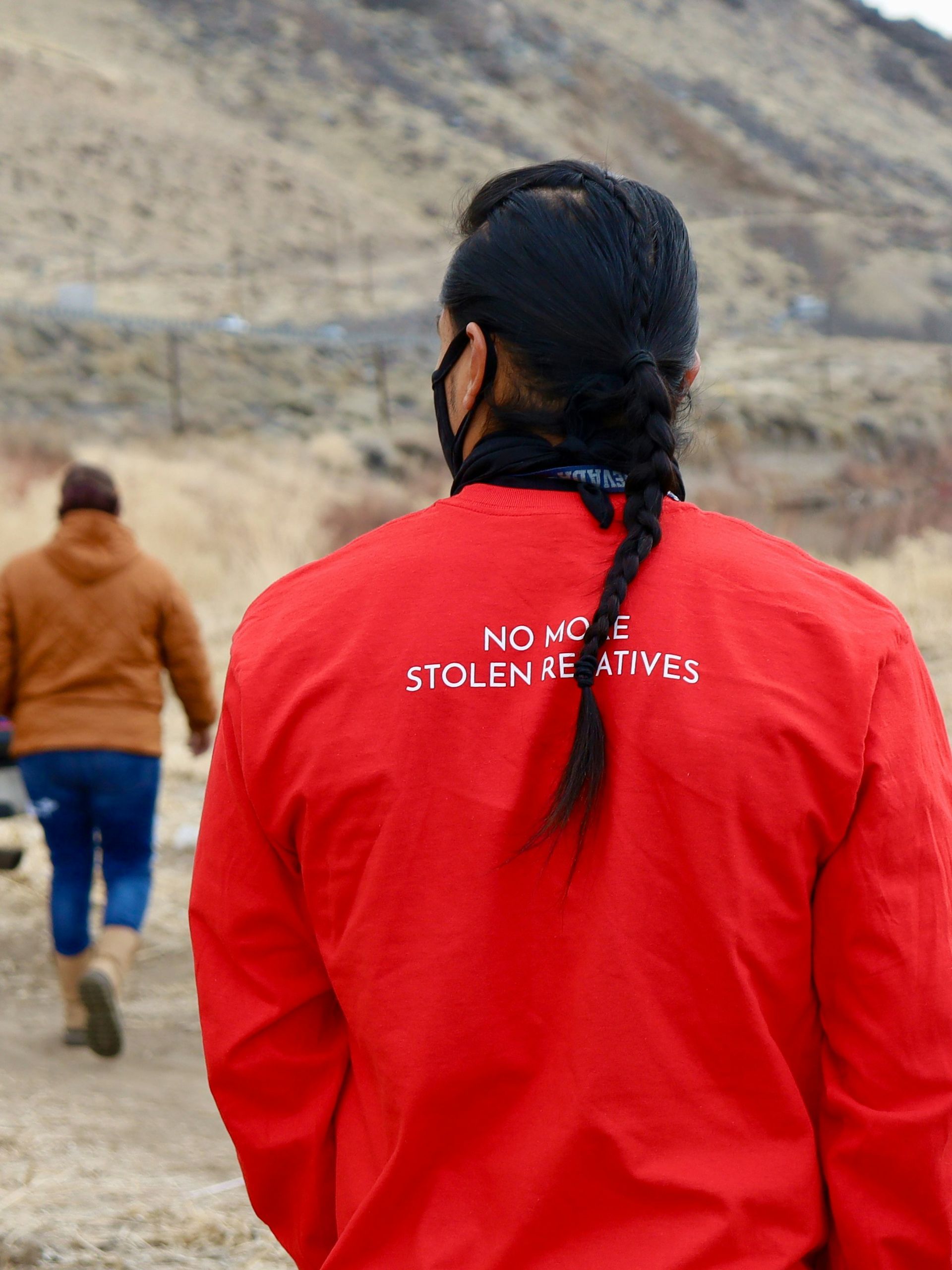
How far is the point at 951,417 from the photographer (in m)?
25.7

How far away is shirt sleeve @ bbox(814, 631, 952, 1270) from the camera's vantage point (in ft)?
4.02

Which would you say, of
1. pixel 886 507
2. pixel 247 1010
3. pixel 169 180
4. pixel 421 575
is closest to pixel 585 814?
pixel 421 575

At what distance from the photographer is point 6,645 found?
14.3ft

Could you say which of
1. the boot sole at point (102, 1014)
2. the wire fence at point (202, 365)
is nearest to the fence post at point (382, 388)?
the wire fence at point (202, 365)

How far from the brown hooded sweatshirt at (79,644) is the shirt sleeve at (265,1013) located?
2.95m

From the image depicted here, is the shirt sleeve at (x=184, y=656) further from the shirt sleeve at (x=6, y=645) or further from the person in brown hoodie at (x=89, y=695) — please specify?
the shirt sleeve at (x=6, y=645)

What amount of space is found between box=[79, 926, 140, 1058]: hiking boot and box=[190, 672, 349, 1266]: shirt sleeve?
2.83 meters

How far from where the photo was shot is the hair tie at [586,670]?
1.19m

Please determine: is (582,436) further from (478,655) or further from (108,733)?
(108,733)

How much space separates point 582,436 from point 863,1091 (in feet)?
2.16

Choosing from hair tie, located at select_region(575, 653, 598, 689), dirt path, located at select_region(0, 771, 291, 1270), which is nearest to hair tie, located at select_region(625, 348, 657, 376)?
hair tie, located at select_region(575, 653, 598, 689)

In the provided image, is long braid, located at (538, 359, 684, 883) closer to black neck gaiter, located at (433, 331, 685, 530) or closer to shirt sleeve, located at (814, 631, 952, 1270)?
black neck gaiter, located at (433, 331, 685, 530)

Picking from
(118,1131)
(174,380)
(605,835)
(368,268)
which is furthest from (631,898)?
(368,268)

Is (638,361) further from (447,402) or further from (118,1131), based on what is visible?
(118,1131)
